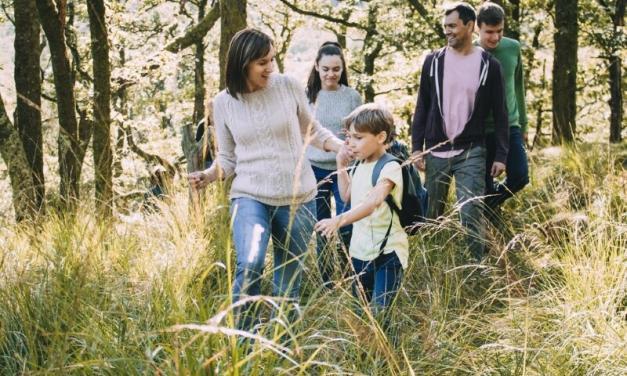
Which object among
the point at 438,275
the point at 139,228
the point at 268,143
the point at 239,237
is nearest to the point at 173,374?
the point at 239,237

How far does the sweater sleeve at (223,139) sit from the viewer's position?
4137 millimetres

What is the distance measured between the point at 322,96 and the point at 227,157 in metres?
1.92

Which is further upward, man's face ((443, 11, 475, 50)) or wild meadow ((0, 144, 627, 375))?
man's face ((443, 11, 475, 50))

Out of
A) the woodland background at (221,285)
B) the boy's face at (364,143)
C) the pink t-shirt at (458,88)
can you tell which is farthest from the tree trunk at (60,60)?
the boy's face at (364,143)

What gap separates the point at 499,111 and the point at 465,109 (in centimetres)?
27

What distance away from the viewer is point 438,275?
455 centimetres

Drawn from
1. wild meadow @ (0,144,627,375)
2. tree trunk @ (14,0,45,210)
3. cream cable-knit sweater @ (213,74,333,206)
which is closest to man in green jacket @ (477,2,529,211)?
wild meadow @ (0,144,627,375)

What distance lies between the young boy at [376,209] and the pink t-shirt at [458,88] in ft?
4.10

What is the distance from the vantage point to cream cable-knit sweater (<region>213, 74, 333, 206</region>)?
3.98 m

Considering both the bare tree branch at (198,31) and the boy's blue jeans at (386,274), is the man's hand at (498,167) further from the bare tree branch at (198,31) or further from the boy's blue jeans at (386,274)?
the bare tree branch at (198,31)

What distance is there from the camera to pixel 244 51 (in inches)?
151

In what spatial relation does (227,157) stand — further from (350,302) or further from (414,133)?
(414,133)

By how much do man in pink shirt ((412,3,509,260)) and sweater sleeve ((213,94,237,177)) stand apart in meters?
1.60

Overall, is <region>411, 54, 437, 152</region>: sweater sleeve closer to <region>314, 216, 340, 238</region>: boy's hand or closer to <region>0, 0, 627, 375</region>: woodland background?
<region>0, 0, 627, 375</region>: woodland background
